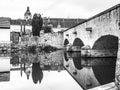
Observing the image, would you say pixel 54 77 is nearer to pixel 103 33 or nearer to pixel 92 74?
pixel 92 74

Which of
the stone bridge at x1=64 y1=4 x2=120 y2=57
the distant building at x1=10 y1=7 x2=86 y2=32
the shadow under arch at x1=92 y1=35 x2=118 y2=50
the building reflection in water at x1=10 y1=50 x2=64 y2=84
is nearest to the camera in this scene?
the building reflection in water at x1=10 y1=50 x2=64 y2=84

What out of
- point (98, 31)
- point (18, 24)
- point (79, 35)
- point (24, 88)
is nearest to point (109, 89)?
point (24, 88)

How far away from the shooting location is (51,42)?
39.0m

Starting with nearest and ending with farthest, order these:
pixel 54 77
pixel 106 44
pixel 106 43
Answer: pixel 54 77 → pixel 106 43 → pixel 106 44

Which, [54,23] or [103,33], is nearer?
[103,33]

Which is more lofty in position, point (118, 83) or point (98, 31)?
point (98, 31)

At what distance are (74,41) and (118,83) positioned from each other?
24.5 meters

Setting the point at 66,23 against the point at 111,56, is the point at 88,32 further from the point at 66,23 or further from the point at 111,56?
the point at 66,23

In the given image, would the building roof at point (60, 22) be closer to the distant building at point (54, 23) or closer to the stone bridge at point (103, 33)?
the distant building at point (54, 23)

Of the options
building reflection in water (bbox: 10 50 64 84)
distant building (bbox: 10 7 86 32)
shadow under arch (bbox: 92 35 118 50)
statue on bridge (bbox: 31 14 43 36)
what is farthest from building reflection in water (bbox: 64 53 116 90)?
distant building (bbox: 10 7 86 32)

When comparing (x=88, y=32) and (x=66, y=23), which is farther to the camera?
(x=66, y=23)

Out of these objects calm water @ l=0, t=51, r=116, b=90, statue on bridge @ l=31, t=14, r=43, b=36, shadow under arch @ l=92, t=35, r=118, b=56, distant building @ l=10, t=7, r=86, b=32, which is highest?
distant building @ l=10, t=7, r=86, b=32

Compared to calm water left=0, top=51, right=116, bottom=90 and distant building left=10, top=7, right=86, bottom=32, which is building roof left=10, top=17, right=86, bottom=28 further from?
calm water left=0, top=51, right=116, bottom=90

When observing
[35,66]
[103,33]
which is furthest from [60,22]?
[35,66]
